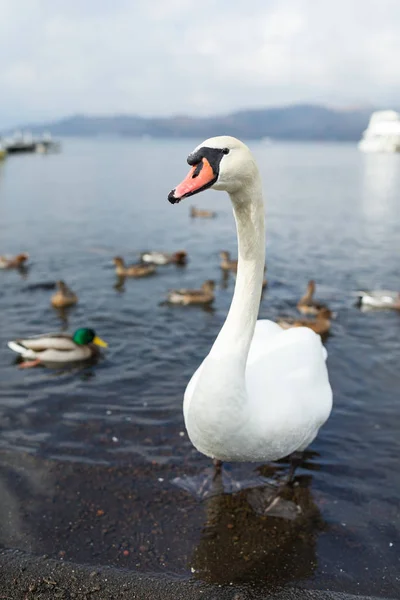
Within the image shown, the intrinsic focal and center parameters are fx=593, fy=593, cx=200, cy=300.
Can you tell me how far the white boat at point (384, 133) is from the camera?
123125mm

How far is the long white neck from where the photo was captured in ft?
15.0

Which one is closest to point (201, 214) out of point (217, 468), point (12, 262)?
point (12, 262)

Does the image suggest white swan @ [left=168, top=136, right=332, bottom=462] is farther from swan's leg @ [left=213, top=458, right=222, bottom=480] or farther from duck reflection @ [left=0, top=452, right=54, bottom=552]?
duck reflection @ [left=0, top=452, right=54, bottom=552]

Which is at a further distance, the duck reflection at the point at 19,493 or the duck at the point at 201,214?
the duck at the point at 201,214

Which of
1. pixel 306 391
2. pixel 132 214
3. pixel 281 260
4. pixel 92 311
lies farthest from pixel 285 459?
pixel 132 214

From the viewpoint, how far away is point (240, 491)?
5941 millimetres

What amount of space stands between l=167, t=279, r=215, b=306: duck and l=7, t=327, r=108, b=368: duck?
3.42 metres

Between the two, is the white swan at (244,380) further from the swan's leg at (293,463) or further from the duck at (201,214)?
the duck at (201,214)

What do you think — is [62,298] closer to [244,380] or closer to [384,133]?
[244,380]

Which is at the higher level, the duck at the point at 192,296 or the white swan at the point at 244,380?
the white swan at the point at 244,380

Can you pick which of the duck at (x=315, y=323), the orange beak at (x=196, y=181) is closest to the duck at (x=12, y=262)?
the duck at (x=315, y=323)

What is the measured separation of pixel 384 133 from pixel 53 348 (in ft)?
405

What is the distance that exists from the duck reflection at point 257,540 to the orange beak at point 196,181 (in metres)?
2.99

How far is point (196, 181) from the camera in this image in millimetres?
3861
